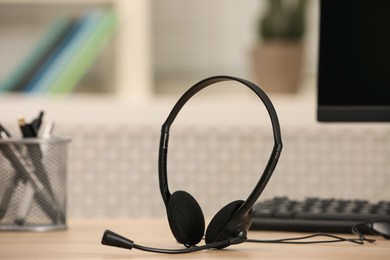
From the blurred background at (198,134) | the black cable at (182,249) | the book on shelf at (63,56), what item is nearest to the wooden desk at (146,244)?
the black cable at (182,249)

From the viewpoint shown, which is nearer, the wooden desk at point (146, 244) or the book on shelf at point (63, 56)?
the wooden desk at point (146, 244)

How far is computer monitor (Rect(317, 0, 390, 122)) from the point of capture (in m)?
1.03

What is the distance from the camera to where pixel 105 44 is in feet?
7.11

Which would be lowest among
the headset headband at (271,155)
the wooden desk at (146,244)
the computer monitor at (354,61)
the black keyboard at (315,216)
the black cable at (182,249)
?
the wooden desk at (146,244)

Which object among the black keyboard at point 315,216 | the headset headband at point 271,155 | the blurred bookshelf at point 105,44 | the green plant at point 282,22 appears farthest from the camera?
the blurred bookshelf at point 105,44

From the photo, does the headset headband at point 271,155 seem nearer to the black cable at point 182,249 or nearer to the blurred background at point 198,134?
the black cable at point 182,249

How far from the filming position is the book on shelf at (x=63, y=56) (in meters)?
2.00

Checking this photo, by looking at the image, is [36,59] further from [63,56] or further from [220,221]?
[220,221]

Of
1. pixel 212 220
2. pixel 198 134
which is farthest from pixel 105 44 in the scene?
pixel 212 220

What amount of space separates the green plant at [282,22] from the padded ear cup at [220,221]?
4.12 ft

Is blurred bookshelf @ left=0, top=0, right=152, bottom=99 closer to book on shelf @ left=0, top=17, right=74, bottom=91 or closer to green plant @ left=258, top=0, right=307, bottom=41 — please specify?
book on shelf @ left=0, top=17, right=74, bottom=91

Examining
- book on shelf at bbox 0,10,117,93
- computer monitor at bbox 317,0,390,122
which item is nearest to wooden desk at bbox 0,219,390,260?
computer monitor at bbox 317,0,390,122

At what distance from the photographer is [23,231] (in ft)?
3.09

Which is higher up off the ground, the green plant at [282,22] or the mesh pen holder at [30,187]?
the green plant at [282,22]
